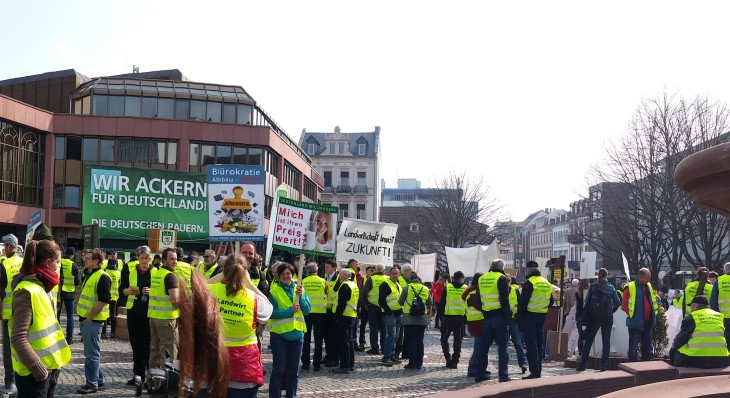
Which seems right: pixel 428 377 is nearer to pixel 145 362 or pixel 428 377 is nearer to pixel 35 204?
pixel 145 362

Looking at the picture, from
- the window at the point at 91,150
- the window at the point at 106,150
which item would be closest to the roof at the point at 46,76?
the window at the point at 91,150

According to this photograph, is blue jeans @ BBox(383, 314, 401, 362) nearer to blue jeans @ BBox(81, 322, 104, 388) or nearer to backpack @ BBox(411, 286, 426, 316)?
backpack @ BBox(411, 286, 426, 316)

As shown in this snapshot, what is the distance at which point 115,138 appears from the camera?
48625 millimetres

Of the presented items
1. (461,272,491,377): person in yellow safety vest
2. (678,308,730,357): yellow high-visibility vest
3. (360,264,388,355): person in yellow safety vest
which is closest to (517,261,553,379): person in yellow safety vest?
(461,272,491,377): person in yellow safety vest

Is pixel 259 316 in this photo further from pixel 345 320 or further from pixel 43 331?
pixel 345 320

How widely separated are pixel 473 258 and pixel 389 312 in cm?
1238

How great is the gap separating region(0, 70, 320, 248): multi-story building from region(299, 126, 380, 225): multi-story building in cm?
4439

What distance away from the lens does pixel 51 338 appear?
245 inches

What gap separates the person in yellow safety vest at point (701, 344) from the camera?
10438 millimetres

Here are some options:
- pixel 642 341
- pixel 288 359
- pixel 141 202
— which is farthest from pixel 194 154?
pixel 288 359

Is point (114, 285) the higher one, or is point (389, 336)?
point (114, 285)

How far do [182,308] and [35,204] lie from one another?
4578cm

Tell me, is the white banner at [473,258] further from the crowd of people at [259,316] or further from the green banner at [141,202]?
the green banner at [141,202]

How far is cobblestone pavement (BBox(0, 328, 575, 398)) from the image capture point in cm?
1149
